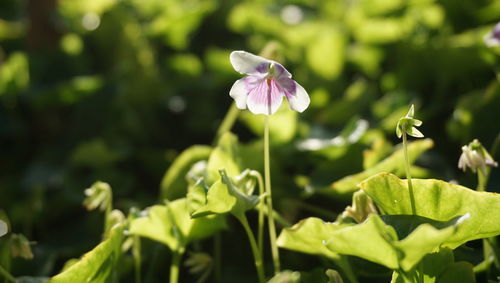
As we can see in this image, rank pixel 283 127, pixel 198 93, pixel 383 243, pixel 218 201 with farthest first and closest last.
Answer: pixel 198 93 → pixel 283 127 → pixel 218 201 → pixel 383 243

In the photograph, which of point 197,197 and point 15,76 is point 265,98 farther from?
point 15,76

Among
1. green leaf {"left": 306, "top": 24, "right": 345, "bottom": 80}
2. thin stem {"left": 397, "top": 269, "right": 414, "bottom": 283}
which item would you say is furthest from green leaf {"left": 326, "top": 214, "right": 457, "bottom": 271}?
green leaf {"left": 306, "top": 24, "right": 345, "bottom": 80}

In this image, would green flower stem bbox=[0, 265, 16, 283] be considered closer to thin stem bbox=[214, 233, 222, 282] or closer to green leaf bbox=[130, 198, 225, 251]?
green leaf bbox=[130, 198, 225, 251]

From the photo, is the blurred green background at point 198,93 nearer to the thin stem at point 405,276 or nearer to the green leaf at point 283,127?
the green leaf at point 283,127

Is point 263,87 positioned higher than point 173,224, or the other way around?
point 263,87

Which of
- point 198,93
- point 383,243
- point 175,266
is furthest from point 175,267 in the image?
point 198,93

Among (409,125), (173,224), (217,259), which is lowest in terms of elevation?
(217,259)
